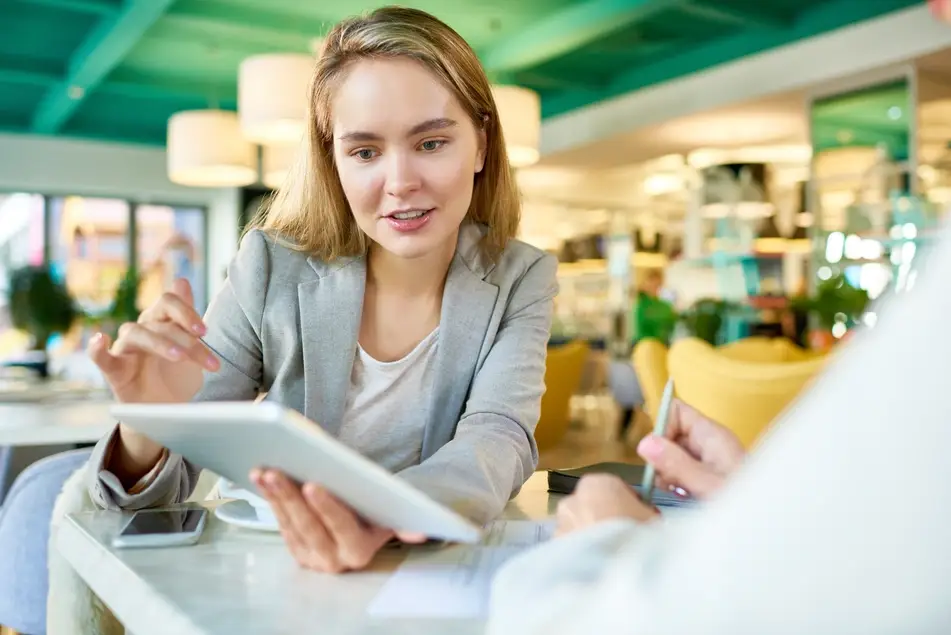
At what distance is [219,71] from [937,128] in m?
6.18

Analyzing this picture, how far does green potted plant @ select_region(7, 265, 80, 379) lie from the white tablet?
10.4 ft

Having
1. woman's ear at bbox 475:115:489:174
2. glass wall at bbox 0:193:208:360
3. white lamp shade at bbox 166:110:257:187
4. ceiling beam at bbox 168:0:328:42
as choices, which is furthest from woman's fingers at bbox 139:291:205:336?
glass wall at bbox 0:193:208:360

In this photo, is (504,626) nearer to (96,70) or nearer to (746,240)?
(96,70)

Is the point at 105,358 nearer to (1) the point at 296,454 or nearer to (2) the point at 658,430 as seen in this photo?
(1) the point at 296,454

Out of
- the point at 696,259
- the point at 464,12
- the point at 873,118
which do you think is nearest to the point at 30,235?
the point at 464,12

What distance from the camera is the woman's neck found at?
1.48 m

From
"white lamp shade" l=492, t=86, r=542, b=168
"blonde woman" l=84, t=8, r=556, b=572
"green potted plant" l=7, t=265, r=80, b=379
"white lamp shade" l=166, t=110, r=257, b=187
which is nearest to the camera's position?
"blonde woman" l=84, t=8, r=556, b=572

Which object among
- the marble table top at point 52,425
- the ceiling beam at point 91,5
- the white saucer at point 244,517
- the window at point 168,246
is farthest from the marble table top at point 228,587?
the window at point 168,246

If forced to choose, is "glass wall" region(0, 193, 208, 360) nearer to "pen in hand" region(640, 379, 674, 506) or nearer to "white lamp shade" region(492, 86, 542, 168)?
"white lamp shade" region(492, 86, 542, 168)

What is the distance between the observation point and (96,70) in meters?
7.43

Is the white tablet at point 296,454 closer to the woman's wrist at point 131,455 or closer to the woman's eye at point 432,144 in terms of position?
the woman's wrist at point 131,455

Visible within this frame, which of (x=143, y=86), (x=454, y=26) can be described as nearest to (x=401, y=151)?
(x=454, y=26)

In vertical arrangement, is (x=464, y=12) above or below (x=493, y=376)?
above

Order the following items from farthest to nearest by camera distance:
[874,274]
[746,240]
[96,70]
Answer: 1. [746,240]
2. [96,70]
3. [874,274]
